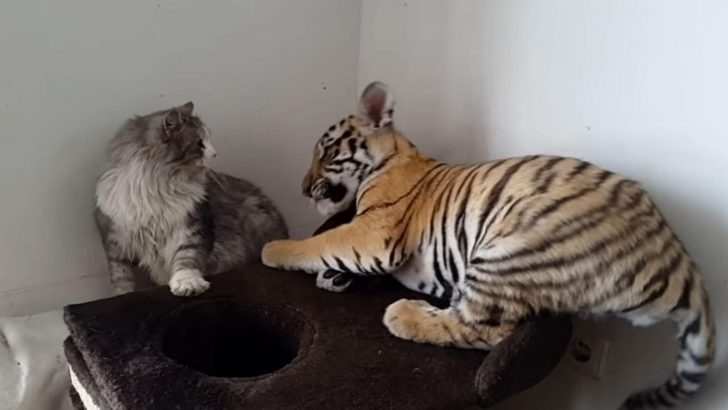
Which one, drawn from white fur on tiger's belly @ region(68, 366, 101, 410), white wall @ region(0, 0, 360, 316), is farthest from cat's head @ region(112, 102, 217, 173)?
white fur on tiger's belly @ region(68, 366, 101, 410)

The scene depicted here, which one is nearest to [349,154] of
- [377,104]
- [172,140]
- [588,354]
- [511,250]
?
[377,104]

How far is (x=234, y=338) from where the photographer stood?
1507 millimetres

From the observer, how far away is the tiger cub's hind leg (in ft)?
4.10

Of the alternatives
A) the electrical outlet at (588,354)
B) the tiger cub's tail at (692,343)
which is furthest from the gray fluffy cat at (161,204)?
the tiger cub's tail at (692,343)

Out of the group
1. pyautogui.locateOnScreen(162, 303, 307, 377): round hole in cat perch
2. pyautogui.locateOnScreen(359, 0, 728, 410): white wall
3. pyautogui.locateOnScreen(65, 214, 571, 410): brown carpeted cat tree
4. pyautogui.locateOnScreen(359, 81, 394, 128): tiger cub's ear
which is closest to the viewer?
pyautogui.locateOnScreen(65, 214, 571, 410): brown carpeted cat tree

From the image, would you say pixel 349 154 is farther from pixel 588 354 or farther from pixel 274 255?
pixel 588 354

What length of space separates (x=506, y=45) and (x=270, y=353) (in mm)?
817

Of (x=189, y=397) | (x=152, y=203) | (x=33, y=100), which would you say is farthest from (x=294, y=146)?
(x=189, y=397)

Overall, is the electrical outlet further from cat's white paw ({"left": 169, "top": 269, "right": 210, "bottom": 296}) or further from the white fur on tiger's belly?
the white fur on tiger's belly

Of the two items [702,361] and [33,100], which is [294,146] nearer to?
[33,100]

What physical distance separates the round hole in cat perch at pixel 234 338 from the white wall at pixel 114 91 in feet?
1.54

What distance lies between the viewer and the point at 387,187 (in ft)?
4.99

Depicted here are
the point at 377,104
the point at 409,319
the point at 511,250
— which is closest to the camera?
the point at 511,250

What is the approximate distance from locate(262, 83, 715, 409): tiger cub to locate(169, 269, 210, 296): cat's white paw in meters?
0.19
